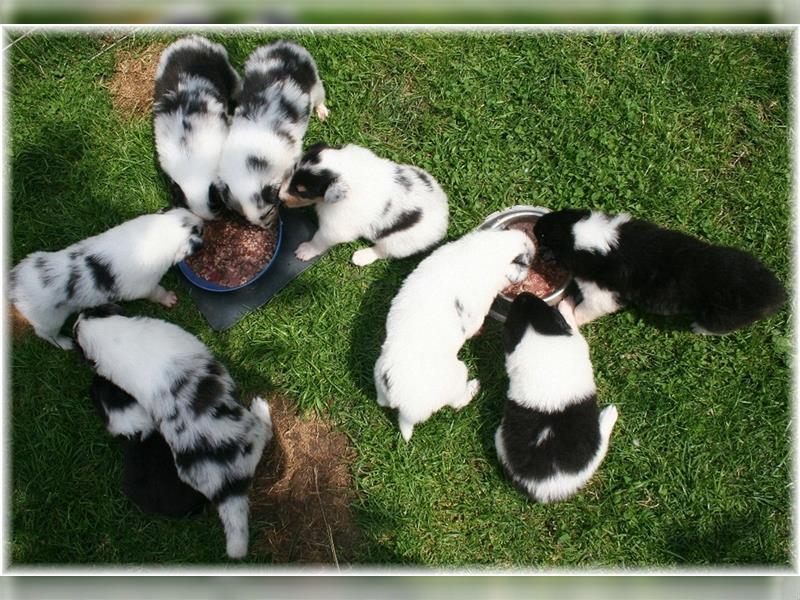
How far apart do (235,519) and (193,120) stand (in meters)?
2.87

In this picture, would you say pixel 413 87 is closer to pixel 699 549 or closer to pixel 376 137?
pixel 376 137

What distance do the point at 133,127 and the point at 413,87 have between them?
2.46 m

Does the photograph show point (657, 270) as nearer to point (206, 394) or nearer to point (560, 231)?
point (560, 231)

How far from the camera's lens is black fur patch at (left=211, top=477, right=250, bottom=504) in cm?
395

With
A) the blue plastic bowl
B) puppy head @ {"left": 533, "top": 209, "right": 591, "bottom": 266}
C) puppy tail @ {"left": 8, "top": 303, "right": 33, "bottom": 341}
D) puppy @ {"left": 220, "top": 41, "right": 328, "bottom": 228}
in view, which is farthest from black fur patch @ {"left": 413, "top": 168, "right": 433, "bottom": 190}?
puppy tail @ {"left": 8, "top": 303, "right": 33, "bottom": 341}

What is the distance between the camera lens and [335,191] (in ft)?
13.7

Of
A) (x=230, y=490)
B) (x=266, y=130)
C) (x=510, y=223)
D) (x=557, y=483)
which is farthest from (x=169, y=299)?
(x=557, y=483)

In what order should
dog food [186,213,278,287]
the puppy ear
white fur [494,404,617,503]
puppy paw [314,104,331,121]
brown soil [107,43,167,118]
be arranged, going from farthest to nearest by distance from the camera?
brown soil [107,43,167,118] < puppy paw [314,104,331,121] < dog food [186,213,278,287] < the puppy ear < white fur [494,404,617,503]

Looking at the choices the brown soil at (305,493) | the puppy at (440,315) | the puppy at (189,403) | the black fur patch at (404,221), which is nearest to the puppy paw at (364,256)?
the black fur patch at (404,221)

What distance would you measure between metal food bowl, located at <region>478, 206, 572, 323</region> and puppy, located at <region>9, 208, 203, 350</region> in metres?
2.21

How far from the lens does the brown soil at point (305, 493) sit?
4.61 metres

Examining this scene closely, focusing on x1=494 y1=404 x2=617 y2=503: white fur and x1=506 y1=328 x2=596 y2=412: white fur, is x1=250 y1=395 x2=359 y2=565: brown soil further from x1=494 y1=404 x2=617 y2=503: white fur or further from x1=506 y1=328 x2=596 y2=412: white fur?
x1=506 y1=328 x2=596 y2=412: white fur

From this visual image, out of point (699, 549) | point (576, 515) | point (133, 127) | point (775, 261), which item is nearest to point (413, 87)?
point (133, 127)

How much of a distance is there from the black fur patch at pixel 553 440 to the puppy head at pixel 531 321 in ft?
1.49
